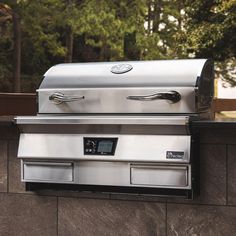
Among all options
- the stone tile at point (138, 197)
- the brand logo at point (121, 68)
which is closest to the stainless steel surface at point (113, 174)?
the stone tile at point (138, 197)

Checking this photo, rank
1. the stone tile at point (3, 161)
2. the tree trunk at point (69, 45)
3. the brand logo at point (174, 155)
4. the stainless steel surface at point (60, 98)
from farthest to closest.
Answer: the tree trunk at point (69, 45) → the stone tile at point (3, 161) → the stainless steel surface at point (60, 98) → the brand logo at point (174, 155)

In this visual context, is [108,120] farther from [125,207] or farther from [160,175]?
[125,207]

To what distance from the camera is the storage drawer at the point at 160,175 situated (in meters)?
3.40

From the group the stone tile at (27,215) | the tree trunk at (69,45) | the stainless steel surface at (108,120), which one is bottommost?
the tree trunk at (69,45)

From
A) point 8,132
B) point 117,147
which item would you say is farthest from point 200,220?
point 8,132

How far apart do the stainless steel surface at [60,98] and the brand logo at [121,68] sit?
0.28m

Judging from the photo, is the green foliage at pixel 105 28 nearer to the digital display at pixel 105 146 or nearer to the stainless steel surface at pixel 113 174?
the stainless steel surface at pixel 113 174

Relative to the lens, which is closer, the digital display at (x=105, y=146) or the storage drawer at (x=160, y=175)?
the storage drawer at (x=160, y=175)

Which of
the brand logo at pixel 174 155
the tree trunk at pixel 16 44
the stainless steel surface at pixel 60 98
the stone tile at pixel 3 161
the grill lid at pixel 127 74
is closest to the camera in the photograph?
the brand logo at pixel 174 155

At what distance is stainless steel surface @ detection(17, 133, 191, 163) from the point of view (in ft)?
11.2

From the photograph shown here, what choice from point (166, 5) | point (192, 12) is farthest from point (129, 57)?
point (192, 12)

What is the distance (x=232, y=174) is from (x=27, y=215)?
1460 mm

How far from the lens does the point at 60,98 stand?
380cm

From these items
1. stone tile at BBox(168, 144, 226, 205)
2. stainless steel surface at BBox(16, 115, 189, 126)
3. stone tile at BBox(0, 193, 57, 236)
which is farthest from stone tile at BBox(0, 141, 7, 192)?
stone tile at BBox(168, 144, 226, 205)
